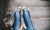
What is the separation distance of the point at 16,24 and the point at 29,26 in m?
0.17

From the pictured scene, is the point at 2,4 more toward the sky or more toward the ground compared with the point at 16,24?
more toward the sky

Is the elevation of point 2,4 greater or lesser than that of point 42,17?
greater

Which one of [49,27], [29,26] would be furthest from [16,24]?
[49,27]

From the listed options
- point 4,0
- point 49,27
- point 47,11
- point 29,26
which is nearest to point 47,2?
point 47,11

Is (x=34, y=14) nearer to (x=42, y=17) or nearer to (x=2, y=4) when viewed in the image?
(x=42, y=17)

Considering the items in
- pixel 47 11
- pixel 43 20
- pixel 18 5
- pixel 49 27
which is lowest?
pixel 49 27

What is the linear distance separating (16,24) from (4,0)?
1.45ft

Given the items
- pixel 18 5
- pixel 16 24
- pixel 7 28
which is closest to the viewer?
pixel 16 24

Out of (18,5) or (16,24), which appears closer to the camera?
(16,24)

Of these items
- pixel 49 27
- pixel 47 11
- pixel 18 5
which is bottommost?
pixel 49 27

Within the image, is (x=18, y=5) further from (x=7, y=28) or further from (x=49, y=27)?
(x=49, y=27)

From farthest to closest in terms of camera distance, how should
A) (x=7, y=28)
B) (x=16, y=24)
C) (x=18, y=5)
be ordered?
(x=18, y=5)
(x=7, y=28)
(x=16, y=24)

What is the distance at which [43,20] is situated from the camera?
67.4 inches

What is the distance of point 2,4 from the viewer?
167cm
